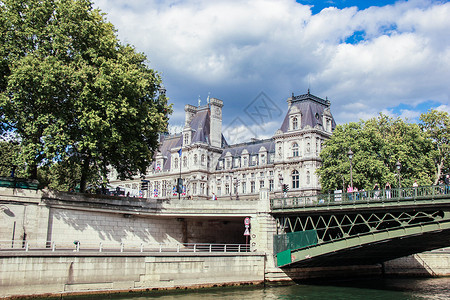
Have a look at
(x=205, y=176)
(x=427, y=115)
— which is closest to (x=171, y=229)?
(x=427, y=115)

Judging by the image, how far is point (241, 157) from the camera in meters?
90.9

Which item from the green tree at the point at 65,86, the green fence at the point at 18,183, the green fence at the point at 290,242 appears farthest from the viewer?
the green fence at the point at 290,242

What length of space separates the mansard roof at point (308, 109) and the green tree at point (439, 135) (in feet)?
62.5

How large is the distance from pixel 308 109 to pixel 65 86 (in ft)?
165

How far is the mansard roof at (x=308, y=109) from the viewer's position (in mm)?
77562

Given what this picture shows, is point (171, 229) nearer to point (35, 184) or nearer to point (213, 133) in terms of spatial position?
point (35, 184)

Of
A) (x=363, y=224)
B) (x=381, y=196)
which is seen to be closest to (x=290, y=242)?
(x=363, y=224)

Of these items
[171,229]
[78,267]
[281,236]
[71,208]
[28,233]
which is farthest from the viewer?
[171,229]

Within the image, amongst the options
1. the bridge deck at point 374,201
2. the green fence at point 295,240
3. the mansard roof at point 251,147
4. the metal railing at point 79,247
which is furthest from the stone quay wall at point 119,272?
the mansard roof at point 251,147

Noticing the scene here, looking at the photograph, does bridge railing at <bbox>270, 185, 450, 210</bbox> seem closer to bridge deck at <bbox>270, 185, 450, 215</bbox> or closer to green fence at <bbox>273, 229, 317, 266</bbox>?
bridge deck at <bbox>270, 185, 450, 215</bbox>

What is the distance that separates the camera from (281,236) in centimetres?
3938

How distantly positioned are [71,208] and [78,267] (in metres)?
7.69

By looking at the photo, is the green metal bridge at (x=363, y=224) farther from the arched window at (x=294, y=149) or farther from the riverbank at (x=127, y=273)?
the arched window at (x=294, y=149)

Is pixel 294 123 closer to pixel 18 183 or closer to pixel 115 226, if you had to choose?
pixel 115 226
